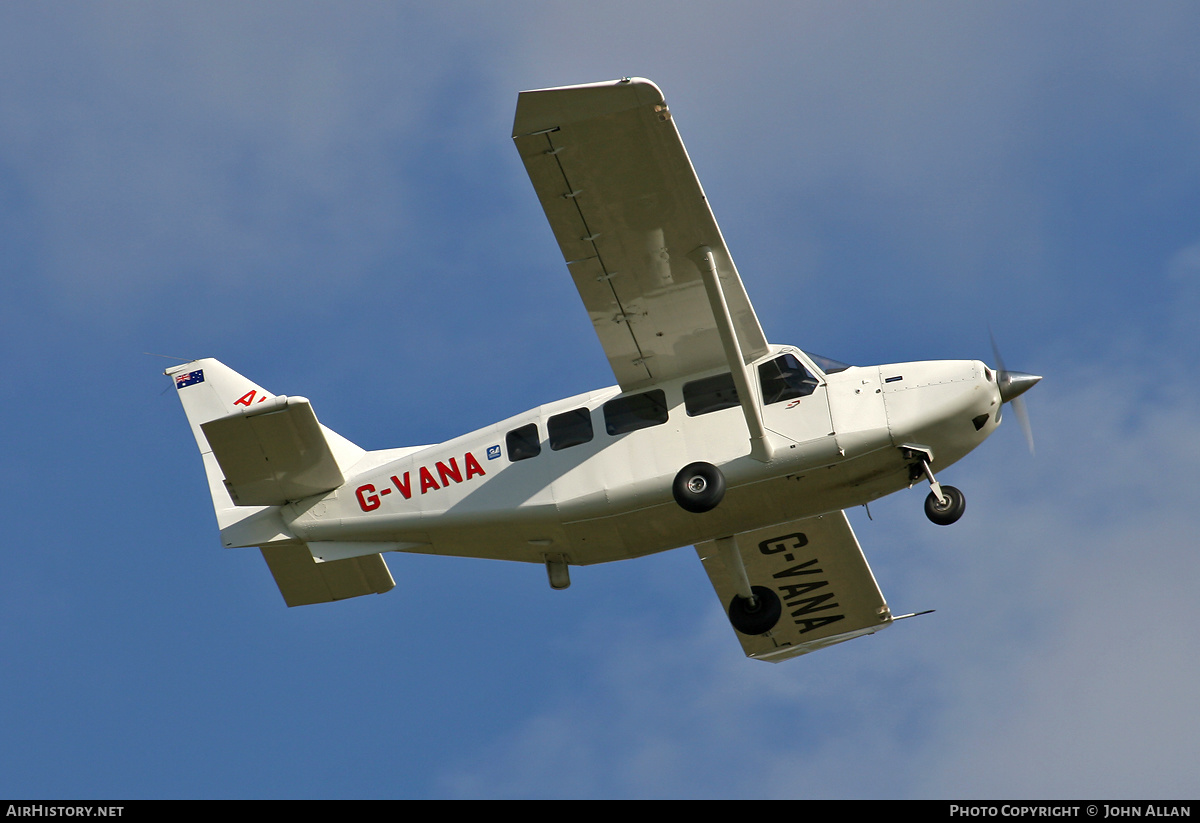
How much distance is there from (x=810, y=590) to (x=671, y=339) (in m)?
5.20

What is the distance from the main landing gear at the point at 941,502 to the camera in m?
14.7

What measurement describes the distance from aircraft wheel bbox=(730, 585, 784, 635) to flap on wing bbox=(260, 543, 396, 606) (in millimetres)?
4552

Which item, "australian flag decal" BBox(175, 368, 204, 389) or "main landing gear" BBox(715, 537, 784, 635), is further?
"australian flag decal" BBox(175, 368, 204, 389)

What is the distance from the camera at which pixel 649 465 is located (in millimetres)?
15359

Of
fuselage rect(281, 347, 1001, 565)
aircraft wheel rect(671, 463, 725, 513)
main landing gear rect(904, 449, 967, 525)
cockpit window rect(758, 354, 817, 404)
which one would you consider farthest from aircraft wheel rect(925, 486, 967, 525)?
aircraft wheel rect(671, 463, 725, 513)

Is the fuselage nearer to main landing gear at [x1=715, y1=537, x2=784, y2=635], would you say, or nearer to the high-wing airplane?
the high-wing airplane

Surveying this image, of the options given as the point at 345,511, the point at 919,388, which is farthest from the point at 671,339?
the point at 345,511

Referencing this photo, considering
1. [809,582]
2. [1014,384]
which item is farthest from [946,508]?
[809,582]

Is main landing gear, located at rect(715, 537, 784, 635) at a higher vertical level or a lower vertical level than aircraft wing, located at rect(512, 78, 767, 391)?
lower

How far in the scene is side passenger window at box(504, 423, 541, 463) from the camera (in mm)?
16016

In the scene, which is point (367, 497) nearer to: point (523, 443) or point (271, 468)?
point (271, 468)

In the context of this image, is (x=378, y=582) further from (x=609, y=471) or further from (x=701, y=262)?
(x=701, y=262)
